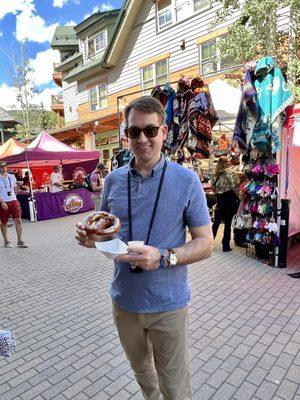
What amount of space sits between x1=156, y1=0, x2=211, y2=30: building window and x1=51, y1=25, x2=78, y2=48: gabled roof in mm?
15187

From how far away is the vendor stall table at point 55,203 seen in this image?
11.5 metres

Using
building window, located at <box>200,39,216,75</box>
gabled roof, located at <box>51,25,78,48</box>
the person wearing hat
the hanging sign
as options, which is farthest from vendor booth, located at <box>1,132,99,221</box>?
gabled roof, located at <box>51,25,78,48</box>

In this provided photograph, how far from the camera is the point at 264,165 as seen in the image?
5223 millimetres

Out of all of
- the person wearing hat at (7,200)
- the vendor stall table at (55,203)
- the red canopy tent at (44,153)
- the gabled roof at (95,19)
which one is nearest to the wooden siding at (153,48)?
the gabled roof at (95,19)

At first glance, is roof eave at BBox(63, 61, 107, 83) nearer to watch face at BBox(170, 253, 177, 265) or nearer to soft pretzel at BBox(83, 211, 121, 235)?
soft pretzel at BBox(83, 211, 121, 235)

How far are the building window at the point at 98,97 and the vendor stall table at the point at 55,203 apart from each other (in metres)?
7.21

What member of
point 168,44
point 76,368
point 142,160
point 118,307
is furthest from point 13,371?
point 168,44

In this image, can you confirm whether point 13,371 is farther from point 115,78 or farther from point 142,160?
point 115,78

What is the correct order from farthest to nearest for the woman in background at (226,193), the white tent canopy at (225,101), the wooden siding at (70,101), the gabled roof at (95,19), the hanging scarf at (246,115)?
the wooden siding at (70,101) < the gabled roof at (95,19) < the white tent canopy at (225,101) < the woman in background at (226,193) < the hanging scarf at (246,115)

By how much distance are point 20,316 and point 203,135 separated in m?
3.78

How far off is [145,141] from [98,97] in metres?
17.6

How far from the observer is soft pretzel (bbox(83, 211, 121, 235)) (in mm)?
1546

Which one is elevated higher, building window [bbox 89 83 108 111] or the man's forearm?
building window [bbox 89 83 108 111]

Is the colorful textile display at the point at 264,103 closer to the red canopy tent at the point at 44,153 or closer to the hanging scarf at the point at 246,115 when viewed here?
the hanging scarf at the point at 246,115
